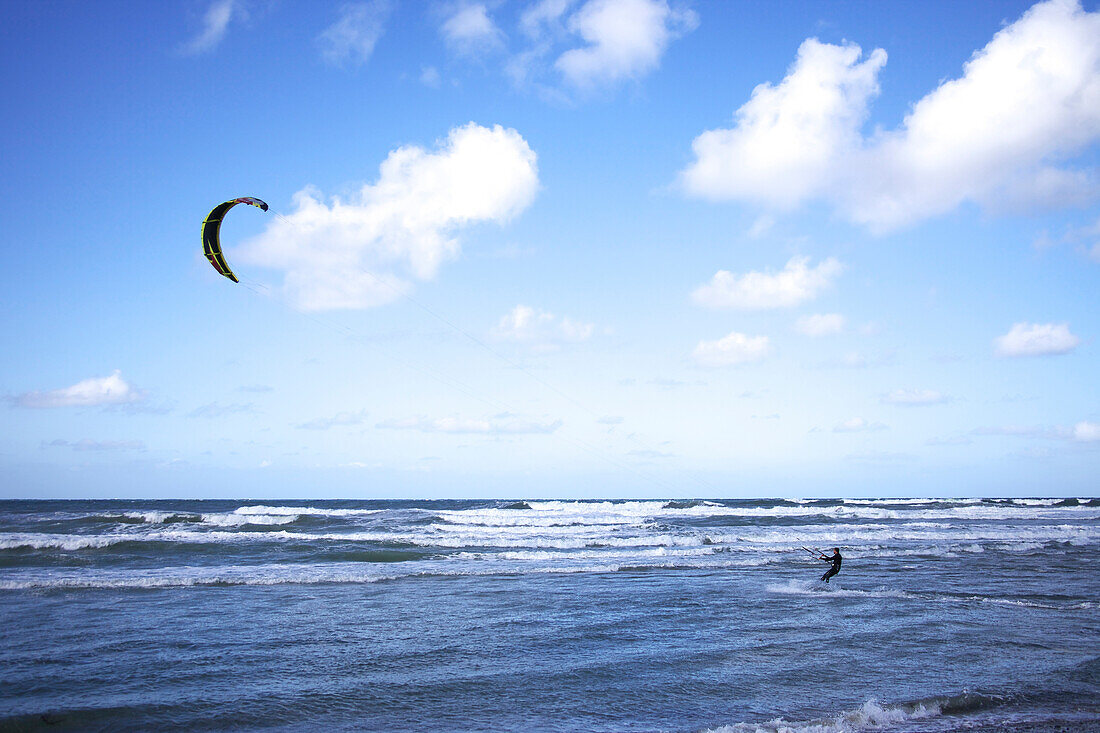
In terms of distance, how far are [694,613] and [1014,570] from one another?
38.6 feet

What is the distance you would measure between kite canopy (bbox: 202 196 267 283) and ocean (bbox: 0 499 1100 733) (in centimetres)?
711

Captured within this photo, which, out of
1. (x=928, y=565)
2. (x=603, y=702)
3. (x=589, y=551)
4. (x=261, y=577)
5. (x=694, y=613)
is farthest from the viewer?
(x=589, y=551)

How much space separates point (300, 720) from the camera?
293 inches

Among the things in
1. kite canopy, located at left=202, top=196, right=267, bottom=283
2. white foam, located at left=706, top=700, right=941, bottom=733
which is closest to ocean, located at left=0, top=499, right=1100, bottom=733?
white foam, located at left=706, top=700, right=941, bottom=733

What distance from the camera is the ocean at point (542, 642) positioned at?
7.58 metres

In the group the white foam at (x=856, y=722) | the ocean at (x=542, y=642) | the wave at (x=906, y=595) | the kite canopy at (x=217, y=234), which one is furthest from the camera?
the kite canopy at (x=217, y=234)

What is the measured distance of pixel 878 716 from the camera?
7348 millimetres

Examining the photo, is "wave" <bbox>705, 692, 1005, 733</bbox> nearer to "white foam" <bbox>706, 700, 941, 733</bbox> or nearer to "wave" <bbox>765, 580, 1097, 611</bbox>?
"white foam" <bbox>706, 700, 941, 733</bbox>

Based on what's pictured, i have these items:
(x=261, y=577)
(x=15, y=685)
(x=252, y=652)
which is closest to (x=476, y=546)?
(x=261, y=577)

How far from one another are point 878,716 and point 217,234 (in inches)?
602

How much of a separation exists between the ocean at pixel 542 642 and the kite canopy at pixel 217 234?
7.11 m

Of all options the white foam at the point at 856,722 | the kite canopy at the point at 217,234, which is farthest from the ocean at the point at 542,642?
the kite canopy at the point at 217,234

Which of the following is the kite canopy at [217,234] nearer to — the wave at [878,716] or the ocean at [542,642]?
the ocean at [542,642]

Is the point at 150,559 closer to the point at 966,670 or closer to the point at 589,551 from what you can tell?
the point at 589,551
